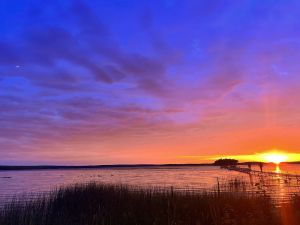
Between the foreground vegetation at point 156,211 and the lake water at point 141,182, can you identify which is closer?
the foreground vegetation at point 156,211

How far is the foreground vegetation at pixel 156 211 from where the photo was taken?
15.9m

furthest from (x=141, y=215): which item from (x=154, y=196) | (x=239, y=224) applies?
(x=239, y=224)

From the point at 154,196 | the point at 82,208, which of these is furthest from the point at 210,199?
the point at 82,208

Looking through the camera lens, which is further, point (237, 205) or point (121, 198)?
point (121, 198)

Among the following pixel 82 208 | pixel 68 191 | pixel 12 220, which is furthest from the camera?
pixel 68 191

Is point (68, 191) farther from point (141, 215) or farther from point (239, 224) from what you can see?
point (239, 224)

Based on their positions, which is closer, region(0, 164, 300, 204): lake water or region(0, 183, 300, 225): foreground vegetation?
region(0, 183, 300, 225): foreground vegetation

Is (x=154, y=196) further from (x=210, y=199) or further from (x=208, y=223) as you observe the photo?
(x=208, y=223)

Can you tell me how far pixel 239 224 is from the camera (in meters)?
14.7

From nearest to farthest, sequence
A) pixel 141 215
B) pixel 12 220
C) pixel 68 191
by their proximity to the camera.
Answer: pixel 12 220
pixel 141 215
pixel 68 191

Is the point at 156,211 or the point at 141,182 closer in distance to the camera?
the point at 156,211

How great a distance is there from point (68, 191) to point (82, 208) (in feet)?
10.4

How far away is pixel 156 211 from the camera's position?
A: 18078 mm

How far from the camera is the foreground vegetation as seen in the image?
627 inches
